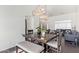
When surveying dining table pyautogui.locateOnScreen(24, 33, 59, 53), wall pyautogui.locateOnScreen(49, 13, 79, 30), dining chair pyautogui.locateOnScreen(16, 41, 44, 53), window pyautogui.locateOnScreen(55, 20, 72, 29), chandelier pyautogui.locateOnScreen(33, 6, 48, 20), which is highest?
chandelier pyautogui.locateOnScreen(33, 6, 48, 20)

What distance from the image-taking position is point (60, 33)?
53.7 inches

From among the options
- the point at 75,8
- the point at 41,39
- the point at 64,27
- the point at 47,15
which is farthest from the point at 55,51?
the point at 75,8

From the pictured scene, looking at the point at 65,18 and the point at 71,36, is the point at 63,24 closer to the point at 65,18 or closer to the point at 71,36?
the point at 65,18

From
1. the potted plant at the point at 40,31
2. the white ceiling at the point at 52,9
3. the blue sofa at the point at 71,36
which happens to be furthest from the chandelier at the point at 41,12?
the blue sofa at the point at 71,36

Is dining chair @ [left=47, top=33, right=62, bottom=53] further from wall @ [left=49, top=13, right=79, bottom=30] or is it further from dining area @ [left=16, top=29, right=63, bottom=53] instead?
wall @ [left=49, top=13, right=79, bottom=30]

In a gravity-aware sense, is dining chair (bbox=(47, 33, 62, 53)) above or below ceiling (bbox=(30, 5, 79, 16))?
below

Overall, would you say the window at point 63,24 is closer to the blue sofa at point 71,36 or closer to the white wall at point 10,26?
the blue sofa at point 71,36

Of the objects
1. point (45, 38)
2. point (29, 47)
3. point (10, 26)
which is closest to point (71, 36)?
point (45, 38)

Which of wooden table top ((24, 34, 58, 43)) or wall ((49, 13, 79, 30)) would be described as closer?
wall ((49, 13, 79, 30))

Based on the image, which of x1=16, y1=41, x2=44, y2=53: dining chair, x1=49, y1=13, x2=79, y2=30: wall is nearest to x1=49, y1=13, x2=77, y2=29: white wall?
x1=49, y1=13, x2=79, y2=30: wall

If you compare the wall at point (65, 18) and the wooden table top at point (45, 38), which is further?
the wooden table top at point (45, 38)
